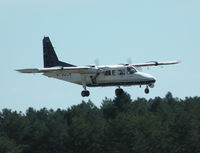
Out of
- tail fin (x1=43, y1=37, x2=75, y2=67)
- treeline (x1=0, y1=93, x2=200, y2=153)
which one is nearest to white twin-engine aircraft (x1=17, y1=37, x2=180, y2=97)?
tail fin (x1=43, y1=37, x2=75, y2=67)

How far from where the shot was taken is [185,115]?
516ft

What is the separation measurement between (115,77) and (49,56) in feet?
38.0

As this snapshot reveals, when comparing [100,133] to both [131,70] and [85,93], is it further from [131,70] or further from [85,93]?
[131,70]

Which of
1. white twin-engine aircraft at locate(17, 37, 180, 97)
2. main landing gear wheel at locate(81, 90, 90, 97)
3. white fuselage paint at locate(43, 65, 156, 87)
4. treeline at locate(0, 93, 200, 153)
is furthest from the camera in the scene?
treeline at locate(0, 93, 200, 153)

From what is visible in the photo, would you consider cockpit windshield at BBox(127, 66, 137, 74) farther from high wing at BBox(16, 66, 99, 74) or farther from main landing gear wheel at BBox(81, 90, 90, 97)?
main landing gear wheel at BBox(81, 90, 90, 97)

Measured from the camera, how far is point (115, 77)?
96.9 m

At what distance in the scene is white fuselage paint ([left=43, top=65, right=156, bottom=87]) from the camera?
95875 mm

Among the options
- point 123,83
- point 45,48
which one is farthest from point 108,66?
point 45,48

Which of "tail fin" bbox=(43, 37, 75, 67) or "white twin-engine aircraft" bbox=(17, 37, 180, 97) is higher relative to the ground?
"tail fin" bbox=(43, 37, 75, 67)

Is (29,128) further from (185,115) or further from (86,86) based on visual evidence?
(86,86)

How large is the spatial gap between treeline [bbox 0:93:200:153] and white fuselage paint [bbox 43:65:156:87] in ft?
148

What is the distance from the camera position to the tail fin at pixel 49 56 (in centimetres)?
10550

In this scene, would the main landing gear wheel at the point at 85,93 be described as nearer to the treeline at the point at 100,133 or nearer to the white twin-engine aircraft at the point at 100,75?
the white twin-engine aircraft at the point at 100,75

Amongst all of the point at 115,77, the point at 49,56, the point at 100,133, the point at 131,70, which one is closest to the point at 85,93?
the point at 115,77
